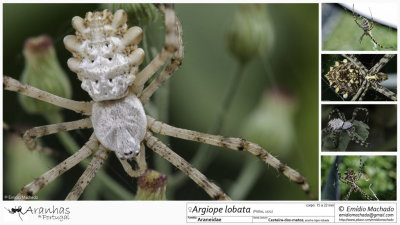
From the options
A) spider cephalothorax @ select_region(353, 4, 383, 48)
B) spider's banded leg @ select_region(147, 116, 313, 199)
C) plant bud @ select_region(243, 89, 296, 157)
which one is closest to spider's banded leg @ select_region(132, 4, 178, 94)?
spider's banded leg @ select_region(147, 116, 313, 199)

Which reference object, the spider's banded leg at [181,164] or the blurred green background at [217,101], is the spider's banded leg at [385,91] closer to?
the blurred green background at [217,101]

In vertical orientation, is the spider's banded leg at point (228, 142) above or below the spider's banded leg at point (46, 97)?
below

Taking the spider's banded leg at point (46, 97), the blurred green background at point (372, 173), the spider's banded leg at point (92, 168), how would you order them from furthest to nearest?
1. the blurred green background at point (372, 173)
2. the spider's banded leg at point (92, 168)
3. the spider's banded leg at point (46, 97)

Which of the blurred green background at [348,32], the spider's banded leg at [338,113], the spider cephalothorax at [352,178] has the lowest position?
the spider cephalothorax at [352,178]

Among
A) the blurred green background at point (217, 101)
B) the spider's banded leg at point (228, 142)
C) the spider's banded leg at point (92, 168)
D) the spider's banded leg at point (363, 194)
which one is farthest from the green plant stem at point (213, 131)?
the spider's banded leg at point (363, 194)

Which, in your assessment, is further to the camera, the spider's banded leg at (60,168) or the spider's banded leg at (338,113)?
the spider's banded leg at (338,113)

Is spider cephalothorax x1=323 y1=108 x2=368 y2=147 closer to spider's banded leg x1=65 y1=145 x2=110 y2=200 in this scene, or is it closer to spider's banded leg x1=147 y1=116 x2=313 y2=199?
spider's banded leg x1=147 y1=116 x2=313 y2=199

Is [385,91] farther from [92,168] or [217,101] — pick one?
[92,168]
